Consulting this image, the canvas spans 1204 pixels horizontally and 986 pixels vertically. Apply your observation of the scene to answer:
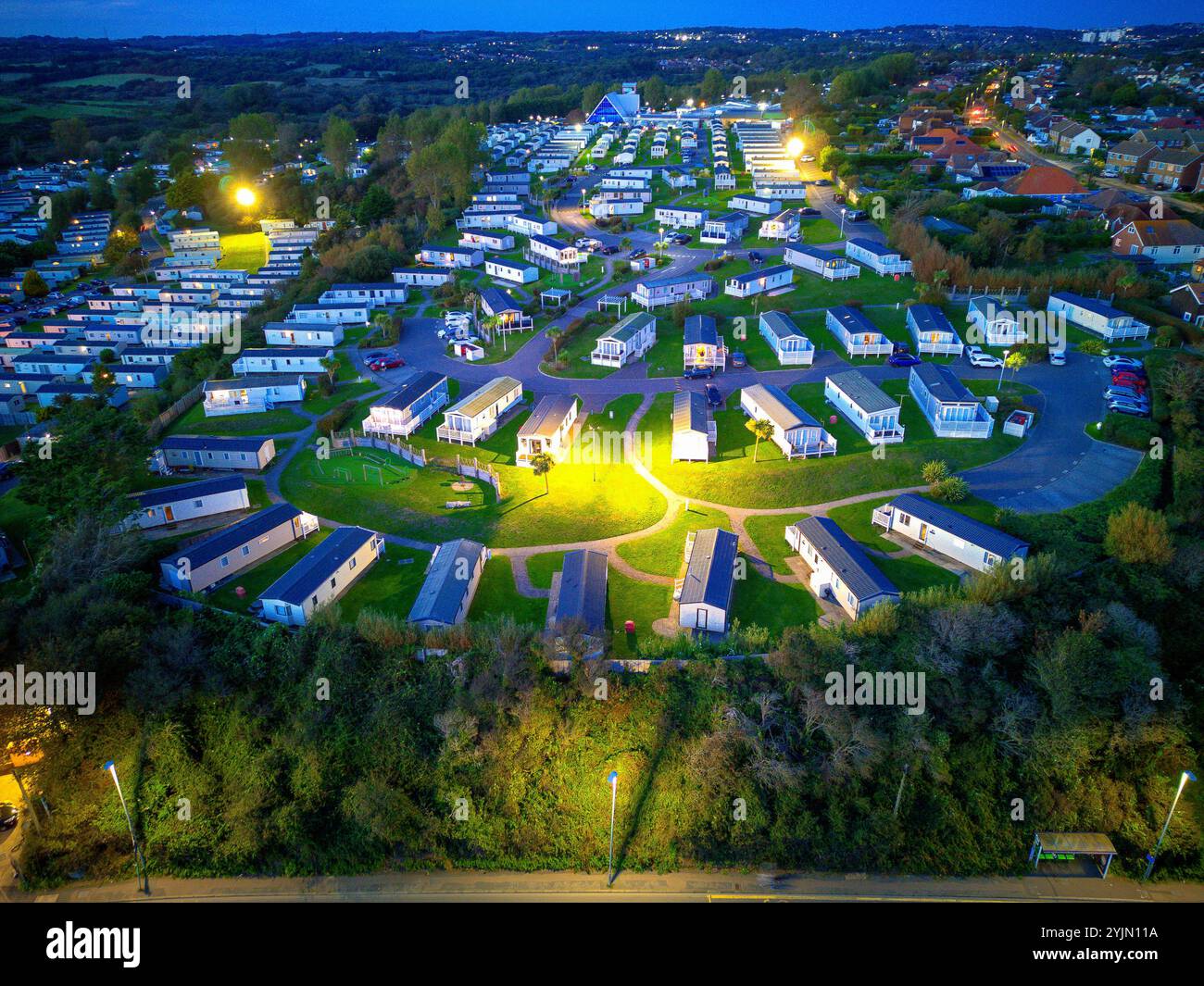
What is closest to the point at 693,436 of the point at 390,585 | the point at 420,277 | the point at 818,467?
the point at 818,467

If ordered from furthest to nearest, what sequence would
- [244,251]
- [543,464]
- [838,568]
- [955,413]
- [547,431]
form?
1. [244,251]
2. [547,431]
3. [955,413]
4. [543,464]
5. [838,568]

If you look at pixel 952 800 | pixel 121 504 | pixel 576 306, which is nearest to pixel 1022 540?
pixel 952 800

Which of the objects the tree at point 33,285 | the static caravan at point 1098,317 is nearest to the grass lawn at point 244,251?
the tree at point 33,285

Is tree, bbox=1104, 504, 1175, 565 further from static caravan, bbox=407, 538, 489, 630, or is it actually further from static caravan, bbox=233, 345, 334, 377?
static caravan, bbox=233, 345, 334, 377

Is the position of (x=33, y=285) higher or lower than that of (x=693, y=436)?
higher

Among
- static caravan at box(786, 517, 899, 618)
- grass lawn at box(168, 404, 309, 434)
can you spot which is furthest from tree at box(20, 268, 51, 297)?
static caravan at box(786, 517, 899, 618)

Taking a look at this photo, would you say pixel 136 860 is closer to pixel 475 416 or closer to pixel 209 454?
pixel 209 454

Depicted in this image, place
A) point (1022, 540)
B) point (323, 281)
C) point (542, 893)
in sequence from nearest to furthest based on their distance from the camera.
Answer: point (542, 893) < point (1022, 540) < point (323, 281)

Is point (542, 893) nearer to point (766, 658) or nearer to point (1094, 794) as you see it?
point (766, 658)
